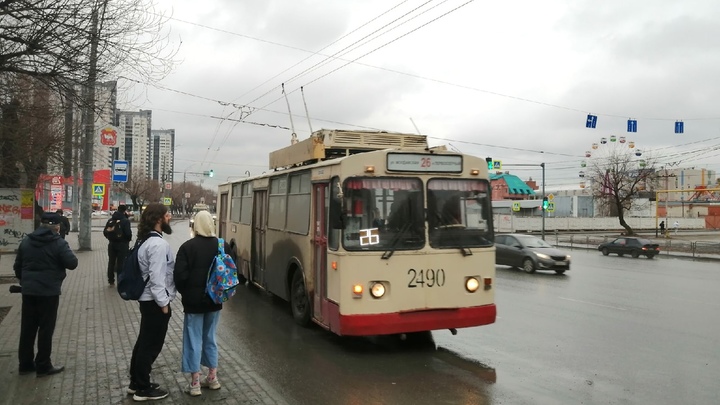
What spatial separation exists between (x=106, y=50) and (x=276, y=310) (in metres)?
5.51

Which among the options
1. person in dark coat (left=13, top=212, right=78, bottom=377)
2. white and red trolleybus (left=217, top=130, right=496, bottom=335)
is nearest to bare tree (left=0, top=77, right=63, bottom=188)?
person in dark coat (left=13, top=212, right=78, bottom=377)

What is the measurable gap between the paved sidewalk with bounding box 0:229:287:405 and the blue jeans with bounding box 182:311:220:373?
33 centimetres

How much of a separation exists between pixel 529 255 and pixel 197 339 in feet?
55.5

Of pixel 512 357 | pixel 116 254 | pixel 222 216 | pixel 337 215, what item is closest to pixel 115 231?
pixel 116 254

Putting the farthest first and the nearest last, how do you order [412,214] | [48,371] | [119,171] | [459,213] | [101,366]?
[119,171]
[459,213]
[412,214]
[101,366]
[48,371]

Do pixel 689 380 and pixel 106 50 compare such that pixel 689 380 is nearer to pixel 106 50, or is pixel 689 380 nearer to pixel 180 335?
pixel 180 335

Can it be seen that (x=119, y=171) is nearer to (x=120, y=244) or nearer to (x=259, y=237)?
(x=120, y=244)

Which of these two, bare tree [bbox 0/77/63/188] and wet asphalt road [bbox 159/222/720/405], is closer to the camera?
wet asphalt road [bbox 159/222/720/405]

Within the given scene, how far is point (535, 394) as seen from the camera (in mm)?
6125

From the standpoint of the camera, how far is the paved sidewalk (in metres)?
5.59

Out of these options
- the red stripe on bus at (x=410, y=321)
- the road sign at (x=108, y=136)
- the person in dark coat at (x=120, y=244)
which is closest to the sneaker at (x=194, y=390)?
the red stripe on bus at (x=410, y=321)

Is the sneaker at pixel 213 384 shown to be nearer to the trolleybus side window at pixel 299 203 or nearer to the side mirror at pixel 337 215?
the side mirror at pixel 337 215

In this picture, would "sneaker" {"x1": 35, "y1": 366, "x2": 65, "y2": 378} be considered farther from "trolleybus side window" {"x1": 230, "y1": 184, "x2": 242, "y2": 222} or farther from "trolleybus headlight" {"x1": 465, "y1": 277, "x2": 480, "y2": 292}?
"trolleybus side window" {"x1": 230, "y1": 184, "x2": 242, "y2": 222}

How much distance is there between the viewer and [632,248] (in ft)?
107
